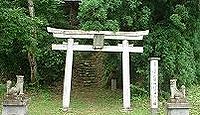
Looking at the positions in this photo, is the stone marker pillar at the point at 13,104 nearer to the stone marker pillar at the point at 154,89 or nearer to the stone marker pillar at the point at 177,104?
the stone marker pillar at the point at 154,89

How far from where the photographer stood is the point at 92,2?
15.2m

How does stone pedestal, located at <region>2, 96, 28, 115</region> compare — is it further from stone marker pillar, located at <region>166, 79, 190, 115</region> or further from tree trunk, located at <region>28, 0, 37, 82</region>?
tree trunk, located at <region>28, 0, 37, 82</region>

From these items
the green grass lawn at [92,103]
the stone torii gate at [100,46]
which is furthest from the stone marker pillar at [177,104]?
the stone torii gate at [100,46]

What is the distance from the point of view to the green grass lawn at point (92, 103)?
1470 centimetres

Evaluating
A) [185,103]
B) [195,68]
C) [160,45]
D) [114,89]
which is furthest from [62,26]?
→ [185,103]

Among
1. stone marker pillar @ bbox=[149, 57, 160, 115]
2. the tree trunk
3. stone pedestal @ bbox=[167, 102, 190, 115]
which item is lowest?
stone pedestal @ bbox=[167, 102, 190, 115]

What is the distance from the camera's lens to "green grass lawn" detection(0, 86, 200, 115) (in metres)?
14.7

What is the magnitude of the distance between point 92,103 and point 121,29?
3.36 m

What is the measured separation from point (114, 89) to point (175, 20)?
4.31m

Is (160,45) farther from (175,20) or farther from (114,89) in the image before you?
(114,89)

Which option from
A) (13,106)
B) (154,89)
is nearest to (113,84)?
(154,89)

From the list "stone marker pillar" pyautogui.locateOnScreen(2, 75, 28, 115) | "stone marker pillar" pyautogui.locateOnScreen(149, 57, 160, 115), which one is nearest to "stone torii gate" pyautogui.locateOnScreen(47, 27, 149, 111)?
"stone marker pillar" pyautogui.locateOnScreen(149, 57, 160, 115)

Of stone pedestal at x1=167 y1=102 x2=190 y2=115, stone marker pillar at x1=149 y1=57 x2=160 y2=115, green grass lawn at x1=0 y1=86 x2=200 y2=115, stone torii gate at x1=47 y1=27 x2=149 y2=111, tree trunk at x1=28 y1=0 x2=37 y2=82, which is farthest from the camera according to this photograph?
tree trunk at x1=28 y1=0 x2=37 y2=82

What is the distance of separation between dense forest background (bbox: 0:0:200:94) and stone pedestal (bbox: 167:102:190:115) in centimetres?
391
